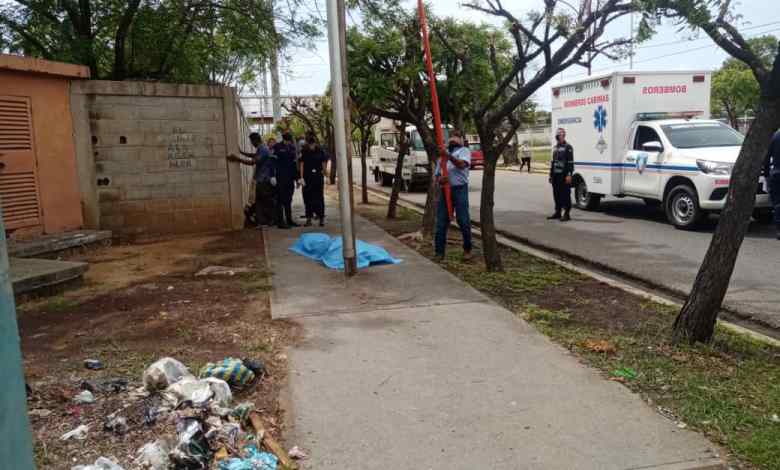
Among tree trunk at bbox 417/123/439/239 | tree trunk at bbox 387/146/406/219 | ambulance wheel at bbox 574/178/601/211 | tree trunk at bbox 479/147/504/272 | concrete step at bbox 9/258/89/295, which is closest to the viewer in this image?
concrete step at bbox 9/258/89/295

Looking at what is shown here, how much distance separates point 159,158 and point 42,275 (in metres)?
4.51

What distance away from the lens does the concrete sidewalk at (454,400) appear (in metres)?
3.52

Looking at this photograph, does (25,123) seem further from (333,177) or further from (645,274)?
(333,177)

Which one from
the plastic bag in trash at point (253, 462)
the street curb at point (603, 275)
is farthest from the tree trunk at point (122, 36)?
the plastic bag in trash at point (253, 462)

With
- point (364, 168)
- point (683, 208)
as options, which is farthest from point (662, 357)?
point (364, 168)

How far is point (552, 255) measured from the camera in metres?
9.98

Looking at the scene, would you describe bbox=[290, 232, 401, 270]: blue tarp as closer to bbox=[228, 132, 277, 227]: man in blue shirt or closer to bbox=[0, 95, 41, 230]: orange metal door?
bbox=[228, 132, 277, 227]: man in blue shirt

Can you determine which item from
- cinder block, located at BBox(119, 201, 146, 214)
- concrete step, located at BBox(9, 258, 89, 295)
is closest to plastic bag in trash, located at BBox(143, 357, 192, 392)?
concrete step, located at BBox(9, 258, 89, 295)

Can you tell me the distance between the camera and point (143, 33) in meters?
12.6

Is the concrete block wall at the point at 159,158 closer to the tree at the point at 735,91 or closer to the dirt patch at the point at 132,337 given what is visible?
the dirt patch at the point at 132,337

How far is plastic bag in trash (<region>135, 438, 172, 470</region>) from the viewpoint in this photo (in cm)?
338

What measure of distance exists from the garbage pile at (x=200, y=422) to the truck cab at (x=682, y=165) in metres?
8.93

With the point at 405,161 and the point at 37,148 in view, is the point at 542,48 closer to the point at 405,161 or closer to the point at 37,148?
the point at 37,148

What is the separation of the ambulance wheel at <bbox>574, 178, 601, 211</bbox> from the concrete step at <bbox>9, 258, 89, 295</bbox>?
10.6 m
